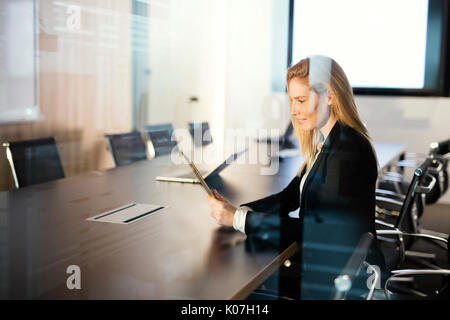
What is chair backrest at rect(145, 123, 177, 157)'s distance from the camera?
3.16 metres

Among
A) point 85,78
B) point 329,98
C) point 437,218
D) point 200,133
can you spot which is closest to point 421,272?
point 437,218

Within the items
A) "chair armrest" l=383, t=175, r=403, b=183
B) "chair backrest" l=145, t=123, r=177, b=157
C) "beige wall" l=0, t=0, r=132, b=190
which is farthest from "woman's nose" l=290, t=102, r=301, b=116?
"beige wall" l=0, t=0, r=132, b=190

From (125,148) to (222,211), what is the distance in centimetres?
158

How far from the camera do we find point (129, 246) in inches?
60.0

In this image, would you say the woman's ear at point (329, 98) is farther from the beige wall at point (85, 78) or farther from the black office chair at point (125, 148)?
the beige wall at point (85, 78)

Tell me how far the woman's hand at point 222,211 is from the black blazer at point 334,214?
0.08 meters

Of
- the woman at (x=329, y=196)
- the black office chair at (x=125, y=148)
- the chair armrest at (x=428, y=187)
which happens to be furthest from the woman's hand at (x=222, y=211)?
the black office chair at (x=125, y=148)

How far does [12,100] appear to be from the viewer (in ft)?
10.0

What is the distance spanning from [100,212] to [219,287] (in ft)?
2.73

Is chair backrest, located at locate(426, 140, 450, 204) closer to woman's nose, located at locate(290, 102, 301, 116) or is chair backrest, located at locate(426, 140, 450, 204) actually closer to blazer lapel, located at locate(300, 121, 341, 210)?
blazer lapel, located at locate(300, 121, 341, 210)

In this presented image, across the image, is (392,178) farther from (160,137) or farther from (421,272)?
(160,137)

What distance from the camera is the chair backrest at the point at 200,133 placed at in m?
2.75

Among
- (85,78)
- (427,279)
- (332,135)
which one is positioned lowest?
(427,279)
